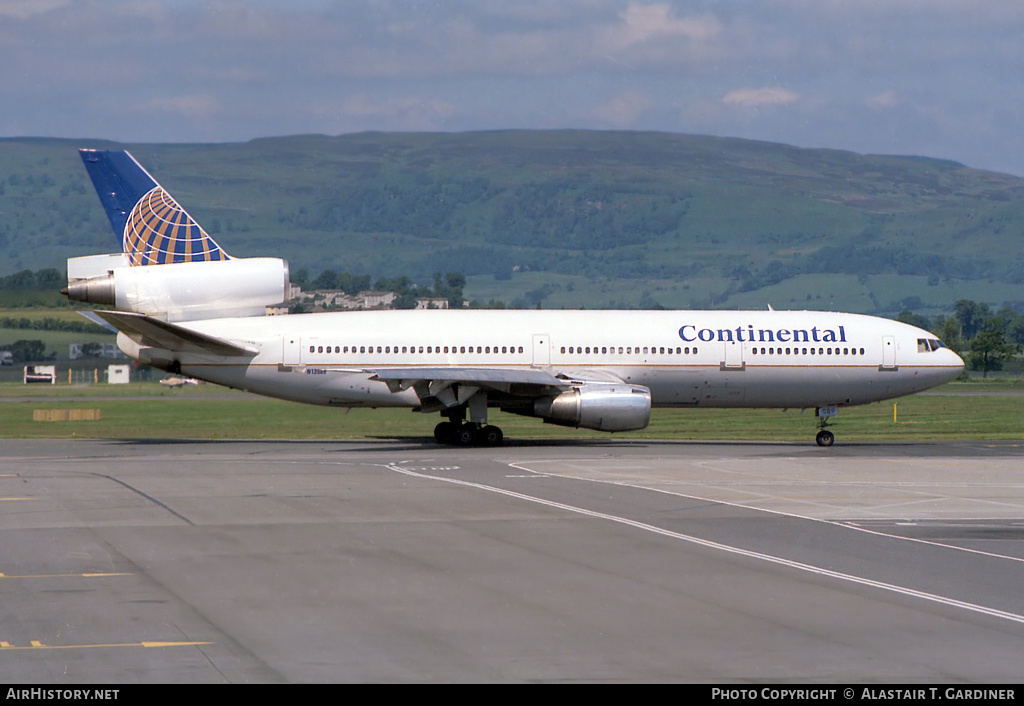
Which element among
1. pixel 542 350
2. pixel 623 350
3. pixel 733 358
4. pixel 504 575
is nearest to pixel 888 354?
pixel 733 358

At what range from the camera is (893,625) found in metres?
11.9

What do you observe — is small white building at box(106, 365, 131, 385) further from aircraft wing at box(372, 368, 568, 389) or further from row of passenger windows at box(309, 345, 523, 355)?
aircraft wing at box(372, 368, 568, 389)

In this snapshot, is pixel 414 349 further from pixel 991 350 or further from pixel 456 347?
pixel 991 350

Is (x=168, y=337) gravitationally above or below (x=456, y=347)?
above

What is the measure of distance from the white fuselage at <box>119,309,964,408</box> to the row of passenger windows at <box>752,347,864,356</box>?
3 centimetres

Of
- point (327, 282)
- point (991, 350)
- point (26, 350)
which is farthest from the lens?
point (327, 282)

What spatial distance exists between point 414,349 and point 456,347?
4.08 feet

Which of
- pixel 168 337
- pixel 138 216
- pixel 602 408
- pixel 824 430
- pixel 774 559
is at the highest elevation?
pixel 138 216

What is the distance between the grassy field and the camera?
41.2m

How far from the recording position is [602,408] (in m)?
34.2

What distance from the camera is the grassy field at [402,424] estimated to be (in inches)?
1624

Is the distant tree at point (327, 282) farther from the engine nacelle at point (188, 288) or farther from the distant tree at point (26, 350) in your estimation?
the engine nacelle at point (188, 288)

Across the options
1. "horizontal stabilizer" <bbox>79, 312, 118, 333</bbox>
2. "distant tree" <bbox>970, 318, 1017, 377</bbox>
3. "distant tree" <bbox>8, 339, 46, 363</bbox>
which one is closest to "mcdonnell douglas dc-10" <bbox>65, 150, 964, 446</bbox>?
"horizontal stabilizer" <bbox>79, 312, 118, 333</bbox>

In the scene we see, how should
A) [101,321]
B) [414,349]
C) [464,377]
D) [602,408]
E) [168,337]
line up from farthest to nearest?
[101,321]
[414,349]
[168,337]
[464,377]
[602,408]
